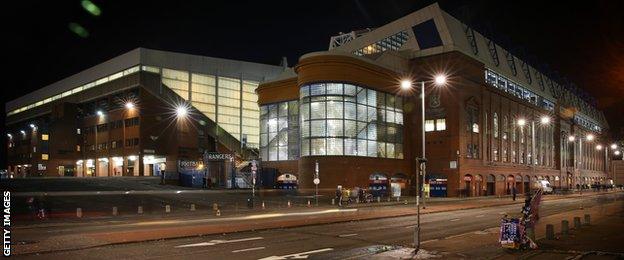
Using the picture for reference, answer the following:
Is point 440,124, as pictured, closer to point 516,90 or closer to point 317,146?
point 317,146

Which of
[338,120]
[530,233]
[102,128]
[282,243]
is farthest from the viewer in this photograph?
[102,128]

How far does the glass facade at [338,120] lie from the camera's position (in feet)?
218

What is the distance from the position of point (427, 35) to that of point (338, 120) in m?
21.7

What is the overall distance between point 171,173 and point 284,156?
625 inches

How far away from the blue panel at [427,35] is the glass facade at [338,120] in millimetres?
12602

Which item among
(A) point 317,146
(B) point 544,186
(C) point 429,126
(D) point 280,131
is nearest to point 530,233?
(A) point 317,146

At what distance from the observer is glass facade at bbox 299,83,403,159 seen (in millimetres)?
66312

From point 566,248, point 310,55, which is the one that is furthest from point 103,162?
point 566,248

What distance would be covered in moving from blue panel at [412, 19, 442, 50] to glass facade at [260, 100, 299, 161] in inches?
777

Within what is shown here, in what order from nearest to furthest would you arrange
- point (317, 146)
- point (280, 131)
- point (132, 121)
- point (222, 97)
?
point (317, 146)
point (280, 131)
point (132, 121)
point (222, 97)

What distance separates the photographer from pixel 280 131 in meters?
78.9

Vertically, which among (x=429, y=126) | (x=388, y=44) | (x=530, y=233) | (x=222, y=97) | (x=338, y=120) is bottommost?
(x=530, y=233)

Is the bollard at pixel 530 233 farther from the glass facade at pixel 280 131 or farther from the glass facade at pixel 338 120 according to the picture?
the glass facade at pixel 280 131

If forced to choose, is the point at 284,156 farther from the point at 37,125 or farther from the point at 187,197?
the point at 37,125
